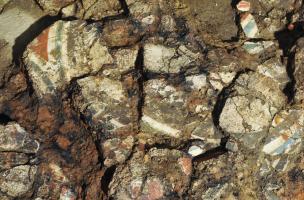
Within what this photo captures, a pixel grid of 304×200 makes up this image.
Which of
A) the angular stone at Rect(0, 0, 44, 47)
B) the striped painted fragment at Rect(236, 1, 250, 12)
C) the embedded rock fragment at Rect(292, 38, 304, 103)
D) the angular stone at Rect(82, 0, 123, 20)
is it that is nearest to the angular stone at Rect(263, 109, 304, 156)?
the embedded rock fragment at Rect(292, 38, 304, 103)

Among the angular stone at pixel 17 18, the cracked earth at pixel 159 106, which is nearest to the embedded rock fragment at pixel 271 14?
the cracked earth at pixel 159 106

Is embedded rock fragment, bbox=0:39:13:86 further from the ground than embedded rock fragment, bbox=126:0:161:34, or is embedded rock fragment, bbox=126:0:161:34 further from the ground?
embedded rock fragment, bbox=126:0:161:34

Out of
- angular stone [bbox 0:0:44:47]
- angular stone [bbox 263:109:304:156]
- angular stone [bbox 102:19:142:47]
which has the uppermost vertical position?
angular stone [bbox 0:0:44:47]

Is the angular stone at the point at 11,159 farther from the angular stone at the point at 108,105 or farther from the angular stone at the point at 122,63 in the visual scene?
the angular stone at the point at 122,63

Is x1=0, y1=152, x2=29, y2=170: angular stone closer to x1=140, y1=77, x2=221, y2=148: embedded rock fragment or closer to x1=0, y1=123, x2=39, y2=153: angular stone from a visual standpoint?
x1=0, y1=123, x2=39, y2=153: angular stone

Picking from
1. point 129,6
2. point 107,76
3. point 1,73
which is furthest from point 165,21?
point 1,73

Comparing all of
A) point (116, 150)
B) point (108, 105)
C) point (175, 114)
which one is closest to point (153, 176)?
point (116, 150)

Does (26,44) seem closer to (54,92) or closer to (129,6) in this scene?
(54,92)
